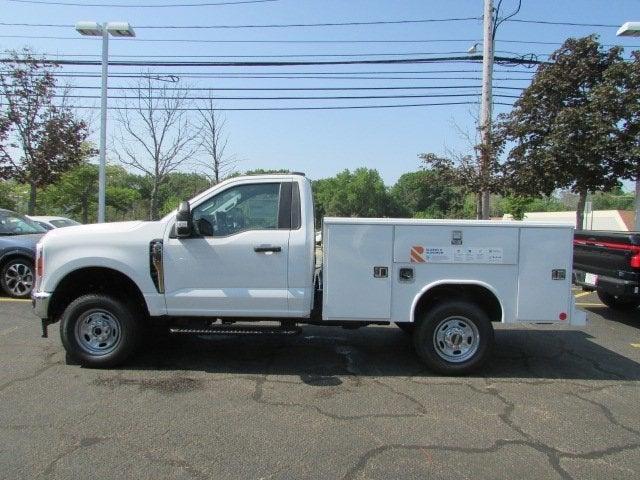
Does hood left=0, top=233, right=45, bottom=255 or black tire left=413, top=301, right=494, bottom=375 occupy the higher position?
hood left=0, top=233, right=45, bottom=255

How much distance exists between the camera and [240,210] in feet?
18.7

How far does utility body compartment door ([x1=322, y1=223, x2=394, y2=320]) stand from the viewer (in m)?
5.59

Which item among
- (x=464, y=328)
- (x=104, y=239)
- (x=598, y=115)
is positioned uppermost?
(x=598, y=115)

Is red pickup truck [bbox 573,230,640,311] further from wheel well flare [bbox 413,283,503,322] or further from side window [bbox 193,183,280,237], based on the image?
side window [bbox 193,183,280,237]

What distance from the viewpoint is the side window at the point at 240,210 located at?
5.68m

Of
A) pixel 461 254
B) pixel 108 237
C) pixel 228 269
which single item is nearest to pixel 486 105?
pixel 461 254

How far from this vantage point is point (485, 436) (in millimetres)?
4250

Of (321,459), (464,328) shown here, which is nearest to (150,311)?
(321,459)

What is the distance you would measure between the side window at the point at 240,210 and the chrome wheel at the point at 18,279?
18.8 ft

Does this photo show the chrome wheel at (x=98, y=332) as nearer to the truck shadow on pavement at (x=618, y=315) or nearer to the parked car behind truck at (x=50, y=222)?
the truck shadow on pavement at (x=618, y=315)

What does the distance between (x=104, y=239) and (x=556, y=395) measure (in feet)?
15.7

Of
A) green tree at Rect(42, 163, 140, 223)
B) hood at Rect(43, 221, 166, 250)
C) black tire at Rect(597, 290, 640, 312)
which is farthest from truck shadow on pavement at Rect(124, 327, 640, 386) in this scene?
green tree at Rect(42, 163, 140, 223)

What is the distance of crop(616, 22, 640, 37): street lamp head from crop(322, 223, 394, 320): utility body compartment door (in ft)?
34.0

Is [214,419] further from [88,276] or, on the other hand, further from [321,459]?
[88,276]
